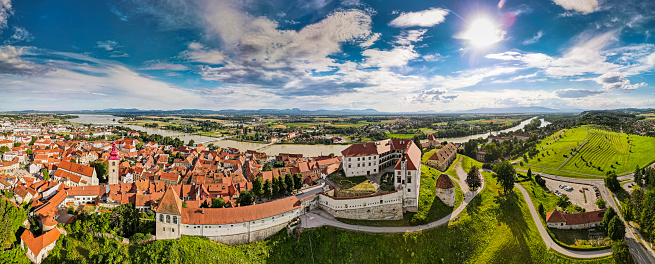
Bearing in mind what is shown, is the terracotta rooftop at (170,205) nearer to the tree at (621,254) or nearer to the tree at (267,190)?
the tree at (267,190)

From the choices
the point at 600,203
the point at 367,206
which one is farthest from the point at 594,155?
the point at 367,206

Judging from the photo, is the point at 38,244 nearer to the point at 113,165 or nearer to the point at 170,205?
the point at 170,205

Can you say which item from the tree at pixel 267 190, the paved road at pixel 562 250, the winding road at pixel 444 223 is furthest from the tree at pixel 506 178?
the tree at pixel 267 190

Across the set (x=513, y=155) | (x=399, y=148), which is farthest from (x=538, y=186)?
(x=513, y=155)

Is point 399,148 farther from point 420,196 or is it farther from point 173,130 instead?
point 173,130

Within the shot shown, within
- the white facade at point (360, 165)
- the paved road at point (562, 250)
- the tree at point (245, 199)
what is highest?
the white facade at point (360, 165)

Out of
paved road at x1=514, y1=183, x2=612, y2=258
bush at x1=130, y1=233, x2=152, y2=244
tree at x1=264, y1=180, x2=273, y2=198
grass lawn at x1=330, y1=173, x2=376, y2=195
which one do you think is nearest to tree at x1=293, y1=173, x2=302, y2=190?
tree at x1=264, y1=180, x2=273, y2=198
